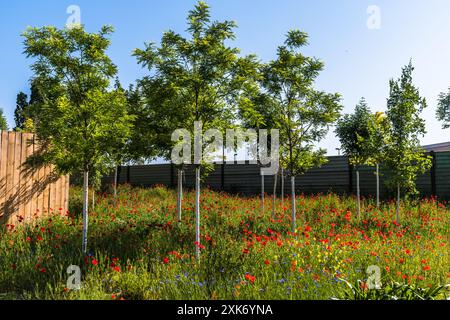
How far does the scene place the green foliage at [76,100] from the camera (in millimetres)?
7691

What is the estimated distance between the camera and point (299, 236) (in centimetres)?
887

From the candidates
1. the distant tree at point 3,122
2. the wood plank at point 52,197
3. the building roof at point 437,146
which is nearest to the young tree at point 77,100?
the wood plank at point 52,197

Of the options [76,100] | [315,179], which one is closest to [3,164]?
[76,100]

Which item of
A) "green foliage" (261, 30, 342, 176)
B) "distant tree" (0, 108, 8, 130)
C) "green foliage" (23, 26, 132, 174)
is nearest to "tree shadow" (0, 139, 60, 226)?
"green foliage" (23, 26, 132, 174)

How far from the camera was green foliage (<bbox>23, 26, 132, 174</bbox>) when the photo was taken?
7691mm

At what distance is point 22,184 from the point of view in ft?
33.6

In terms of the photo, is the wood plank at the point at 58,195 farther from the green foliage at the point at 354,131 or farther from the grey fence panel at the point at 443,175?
the grey fence panel at the point at 443,175

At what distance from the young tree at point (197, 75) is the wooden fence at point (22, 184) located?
14.3 ft

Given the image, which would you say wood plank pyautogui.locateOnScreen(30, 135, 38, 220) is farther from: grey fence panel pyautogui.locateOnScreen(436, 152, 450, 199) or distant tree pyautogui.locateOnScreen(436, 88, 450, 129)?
distant tree pyautogui.locateOnScreen(436, 88, 450, 129)

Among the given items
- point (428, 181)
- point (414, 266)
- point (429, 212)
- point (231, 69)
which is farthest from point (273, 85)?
point (428, 181)

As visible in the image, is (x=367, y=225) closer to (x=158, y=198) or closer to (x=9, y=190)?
(x=158, y=198)

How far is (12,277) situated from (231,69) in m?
5.49

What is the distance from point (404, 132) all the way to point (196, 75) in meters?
6.84

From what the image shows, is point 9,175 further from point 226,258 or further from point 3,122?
point 3,122
